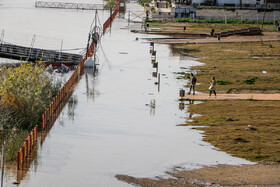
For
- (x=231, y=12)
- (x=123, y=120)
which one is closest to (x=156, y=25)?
(x=231, y=12)

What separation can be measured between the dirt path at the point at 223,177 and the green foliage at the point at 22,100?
371 inches

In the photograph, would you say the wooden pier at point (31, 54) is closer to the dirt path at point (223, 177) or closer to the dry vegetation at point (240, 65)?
the dry vegetation at point (240, 65)

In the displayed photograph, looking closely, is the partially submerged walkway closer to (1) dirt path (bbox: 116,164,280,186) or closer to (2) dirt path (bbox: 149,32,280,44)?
(1) dirt path (bbox: 116,164,280,186)

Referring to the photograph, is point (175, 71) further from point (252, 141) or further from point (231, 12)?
point (231, 12)

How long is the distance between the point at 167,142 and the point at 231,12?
9136 cm

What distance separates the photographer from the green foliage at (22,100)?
3525cm

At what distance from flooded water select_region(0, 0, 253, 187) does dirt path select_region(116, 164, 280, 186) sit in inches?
39.0

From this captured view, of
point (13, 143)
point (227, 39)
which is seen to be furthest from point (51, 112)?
point (227, 39)

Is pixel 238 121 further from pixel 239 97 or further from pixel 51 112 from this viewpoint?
pixel 51 112

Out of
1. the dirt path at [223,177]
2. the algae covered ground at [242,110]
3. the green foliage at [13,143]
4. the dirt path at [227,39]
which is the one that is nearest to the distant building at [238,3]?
the dirt path at [227,39]

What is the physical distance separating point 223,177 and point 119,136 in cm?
957

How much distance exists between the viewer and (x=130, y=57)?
73.8 metres

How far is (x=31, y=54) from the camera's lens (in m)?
65.6

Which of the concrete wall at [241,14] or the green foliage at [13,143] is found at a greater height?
the concrete wall at [241,14]
